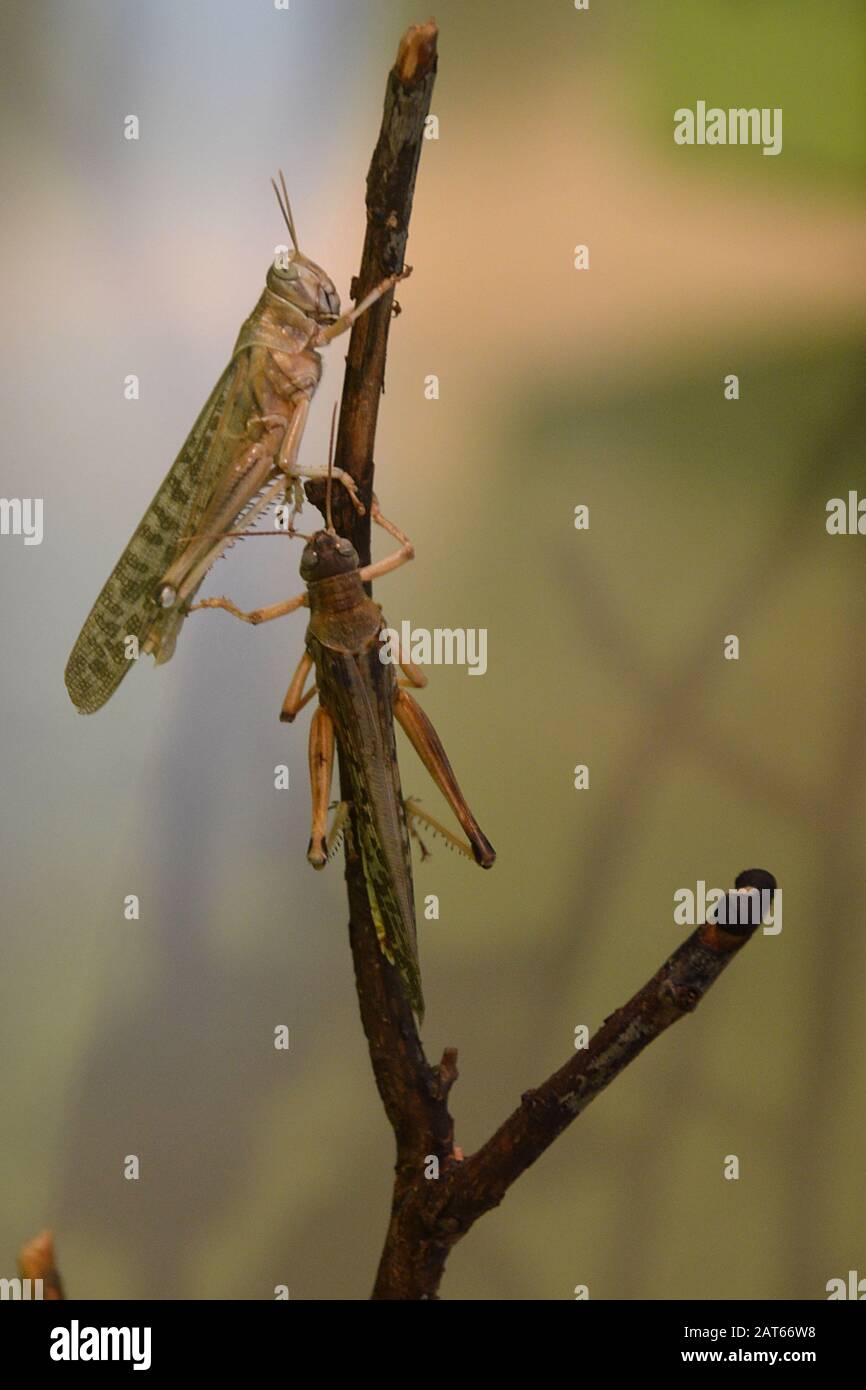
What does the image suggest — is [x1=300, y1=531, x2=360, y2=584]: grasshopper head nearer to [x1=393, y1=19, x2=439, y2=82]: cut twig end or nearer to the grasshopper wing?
the grasshopper wing

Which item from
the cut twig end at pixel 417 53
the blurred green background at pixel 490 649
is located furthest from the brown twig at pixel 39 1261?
the cut twig end at pixel 417 53

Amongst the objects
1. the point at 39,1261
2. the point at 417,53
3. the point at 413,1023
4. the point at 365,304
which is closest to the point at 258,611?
the point at 365,304

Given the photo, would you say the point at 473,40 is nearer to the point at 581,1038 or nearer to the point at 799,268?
the point at 799,268

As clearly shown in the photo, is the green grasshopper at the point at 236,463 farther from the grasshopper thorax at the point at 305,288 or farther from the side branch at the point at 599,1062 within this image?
the side branch at the point at 599,1062

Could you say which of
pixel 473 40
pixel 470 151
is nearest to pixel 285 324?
pixel 470 151

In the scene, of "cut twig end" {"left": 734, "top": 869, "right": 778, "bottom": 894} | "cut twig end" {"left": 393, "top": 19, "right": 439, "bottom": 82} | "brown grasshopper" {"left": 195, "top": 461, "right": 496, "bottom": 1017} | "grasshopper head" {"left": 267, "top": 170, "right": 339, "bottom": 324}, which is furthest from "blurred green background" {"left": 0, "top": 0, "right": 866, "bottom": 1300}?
"cut twig end" {"left": 734, "top": 869, "right": 778, "bottom": 894}
